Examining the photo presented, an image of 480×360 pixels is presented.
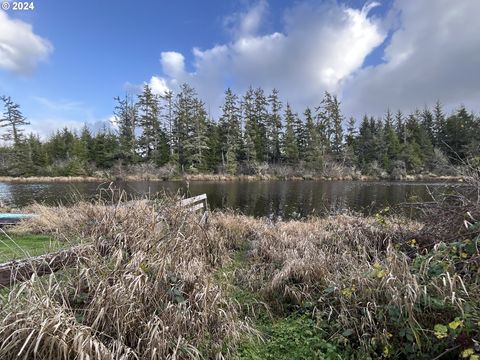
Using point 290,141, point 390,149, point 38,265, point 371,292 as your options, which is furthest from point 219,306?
point 390,149

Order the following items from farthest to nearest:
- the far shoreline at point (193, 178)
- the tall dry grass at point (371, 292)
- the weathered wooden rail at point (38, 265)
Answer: the far shoreline at point (193, 178) < the tall dry grass at point (371, 292) < the weathered wooden rail at point (38, 265)

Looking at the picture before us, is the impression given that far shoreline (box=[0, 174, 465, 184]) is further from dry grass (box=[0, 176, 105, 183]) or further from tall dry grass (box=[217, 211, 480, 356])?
tall dry grass (box=[217, 211, 480, 356])

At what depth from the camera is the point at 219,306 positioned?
3.47 m

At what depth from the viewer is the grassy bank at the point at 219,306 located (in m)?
2.34

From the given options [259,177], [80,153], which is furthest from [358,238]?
[80,153]

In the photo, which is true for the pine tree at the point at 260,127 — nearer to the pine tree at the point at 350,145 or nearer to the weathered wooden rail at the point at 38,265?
the pine tree at the point at 350,145

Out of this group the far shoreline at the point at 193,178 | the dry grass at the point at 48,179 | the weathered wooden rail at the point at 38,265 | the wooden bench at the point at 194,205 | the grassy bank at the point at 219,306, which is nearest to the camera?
the grassy bank at the point at 219,306

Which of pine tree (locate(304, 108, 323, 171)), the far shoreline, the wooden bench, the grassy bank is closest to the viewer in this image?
the grassy bank

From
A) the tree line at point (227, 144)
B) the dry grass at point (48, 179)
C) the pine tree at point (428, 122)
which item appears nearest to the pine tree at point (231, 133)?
the tree line at point (227, 144)

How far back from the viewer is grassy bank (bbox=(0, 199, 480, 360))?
234 centimetres

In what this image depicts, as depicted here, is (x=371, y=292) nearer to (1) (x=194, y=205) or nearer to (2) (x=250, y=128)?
(1) (x=194, y=205)

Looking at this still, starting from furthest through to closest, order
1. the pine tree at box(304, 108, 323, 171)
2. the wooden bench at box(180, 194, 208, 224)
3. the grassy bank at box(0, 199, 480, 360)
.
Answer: the pine tree at box(304, 108, 323, 171) < the wooden bench at box(180, 194, 208, 224) < the grassy bank at box(0, 199, 480, 360)

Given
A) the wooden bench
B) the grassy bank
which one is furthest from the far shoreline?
the grassy bank

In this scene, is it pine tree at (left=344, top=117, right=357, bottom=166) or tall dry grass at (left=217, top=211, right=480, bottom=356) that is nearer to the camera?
tall dry grass at (left=217, top=211, right=480, bottom=356)
